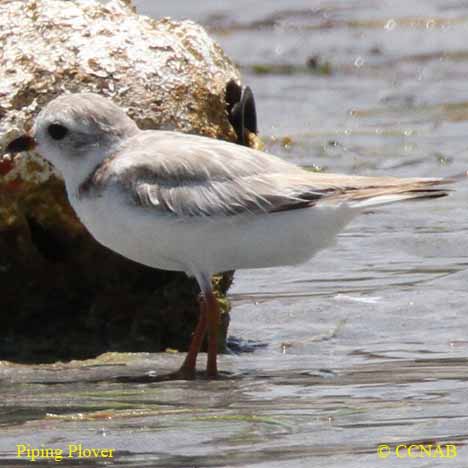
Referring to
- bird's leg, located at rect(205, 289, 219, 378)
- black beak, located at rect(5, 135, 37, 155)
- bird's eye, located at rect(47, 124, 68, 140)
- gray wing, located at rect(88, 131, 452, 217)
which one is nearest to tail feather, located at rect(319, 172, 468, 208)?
gray wing, located at rect(88, 131, 452, 217)

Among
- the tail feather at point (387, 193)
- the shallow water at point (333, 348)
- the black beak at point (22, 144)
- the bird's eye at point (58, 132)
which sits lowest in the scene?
the shallow water at point (333, 348)

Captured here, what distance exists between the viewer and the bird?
6.18 m

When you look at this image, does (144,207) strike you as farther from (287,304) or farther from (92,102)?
(287,304)

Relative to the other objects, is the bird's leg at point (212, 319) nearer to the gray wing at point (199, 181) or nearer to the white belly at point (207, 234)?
the white belly at point (207, 234)

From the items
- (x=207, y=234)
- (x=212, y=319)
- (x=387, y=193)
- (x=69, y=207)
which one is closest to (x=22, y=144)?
(x=69, y=207)

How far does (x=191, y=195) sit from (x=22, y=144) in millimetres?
824

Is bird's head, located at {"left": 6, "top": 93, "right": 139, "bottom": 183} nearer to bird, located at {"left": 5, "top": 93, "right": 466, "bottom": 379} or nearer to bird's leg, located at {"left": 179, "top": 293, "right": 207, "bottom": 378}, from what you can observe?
bird, located at {"left": 5, "top": 93, "right": 466, "bottom": 379}

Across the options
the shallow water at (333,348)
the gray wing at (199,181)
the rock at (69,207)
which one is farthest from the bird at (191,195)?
the shallow water at (333,348)

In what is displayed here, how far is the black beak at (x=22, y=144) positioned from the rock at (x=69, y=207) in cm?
13

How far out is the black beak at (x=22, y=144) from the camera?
6469 mm

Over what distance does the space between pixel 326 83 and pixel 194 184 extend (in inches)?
Result: 290

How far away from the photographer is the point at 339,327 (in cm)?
711

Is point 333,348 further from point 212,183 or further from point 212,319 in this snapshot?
point 212,183

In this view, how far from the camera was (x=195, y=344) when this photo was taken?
642 cm
